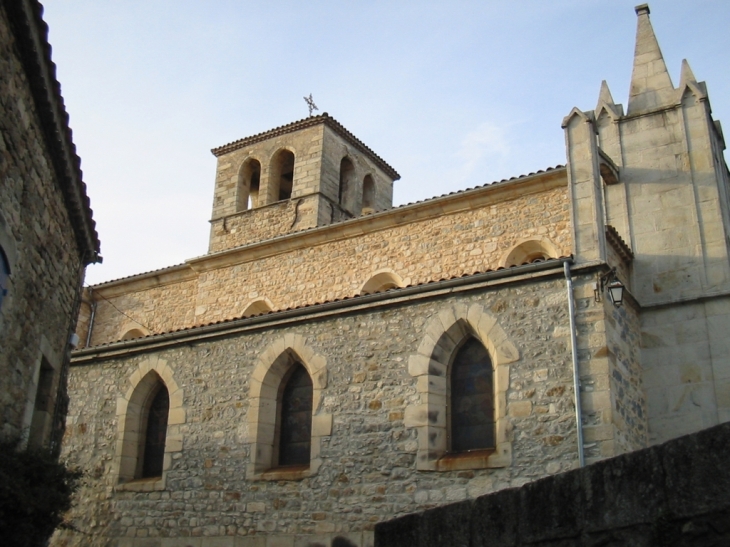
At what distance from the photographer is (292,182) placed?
21641 millimetres

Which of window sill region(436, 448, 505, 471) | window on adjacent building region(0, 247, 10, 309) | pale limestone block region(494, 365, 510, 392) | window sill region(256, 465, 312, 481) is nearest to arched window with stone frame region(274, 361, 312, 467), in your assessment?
window sill region(256, 465, 312, 481)

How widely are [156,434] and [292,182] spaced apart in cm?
1033

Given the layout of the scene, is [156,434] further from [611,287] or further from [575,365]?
[611,287]

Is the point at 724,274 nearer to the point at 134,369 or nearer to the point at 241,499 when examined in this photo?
the point at 241,499

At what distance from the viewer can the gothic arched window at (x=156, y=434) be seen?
41.5ft

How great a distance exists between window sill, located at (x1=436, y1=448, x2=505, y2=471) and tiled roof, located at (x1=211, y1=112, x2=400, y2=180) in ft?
42.9

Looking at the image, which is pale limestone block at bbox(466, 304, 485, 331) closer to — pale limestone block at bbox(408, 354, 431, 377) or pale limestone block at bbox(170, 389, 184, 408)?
pale limestone block at bbox(408, 354, 431, 377)

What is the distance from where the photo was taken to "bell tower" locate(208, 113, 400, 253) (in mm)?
20109

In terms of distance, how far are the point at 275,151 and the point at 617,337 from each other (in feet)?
44.8

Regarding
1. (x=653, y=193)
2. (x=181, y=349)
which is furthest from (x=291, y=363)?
(x=653, y=193)

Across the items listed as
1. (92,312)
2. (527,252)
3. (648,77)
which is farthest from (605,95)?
(92,312)

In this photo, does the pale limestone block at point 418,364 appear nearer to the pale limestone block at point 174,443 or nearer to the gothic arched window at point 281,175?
the pale limestone block at point 174,443

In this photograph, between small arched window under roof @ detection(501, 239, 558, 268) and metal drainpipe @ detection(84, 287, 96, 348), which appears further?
metal drainpipe @ detection(84, 287, 96, 348)

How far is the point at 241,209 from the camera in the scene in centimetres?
2130
